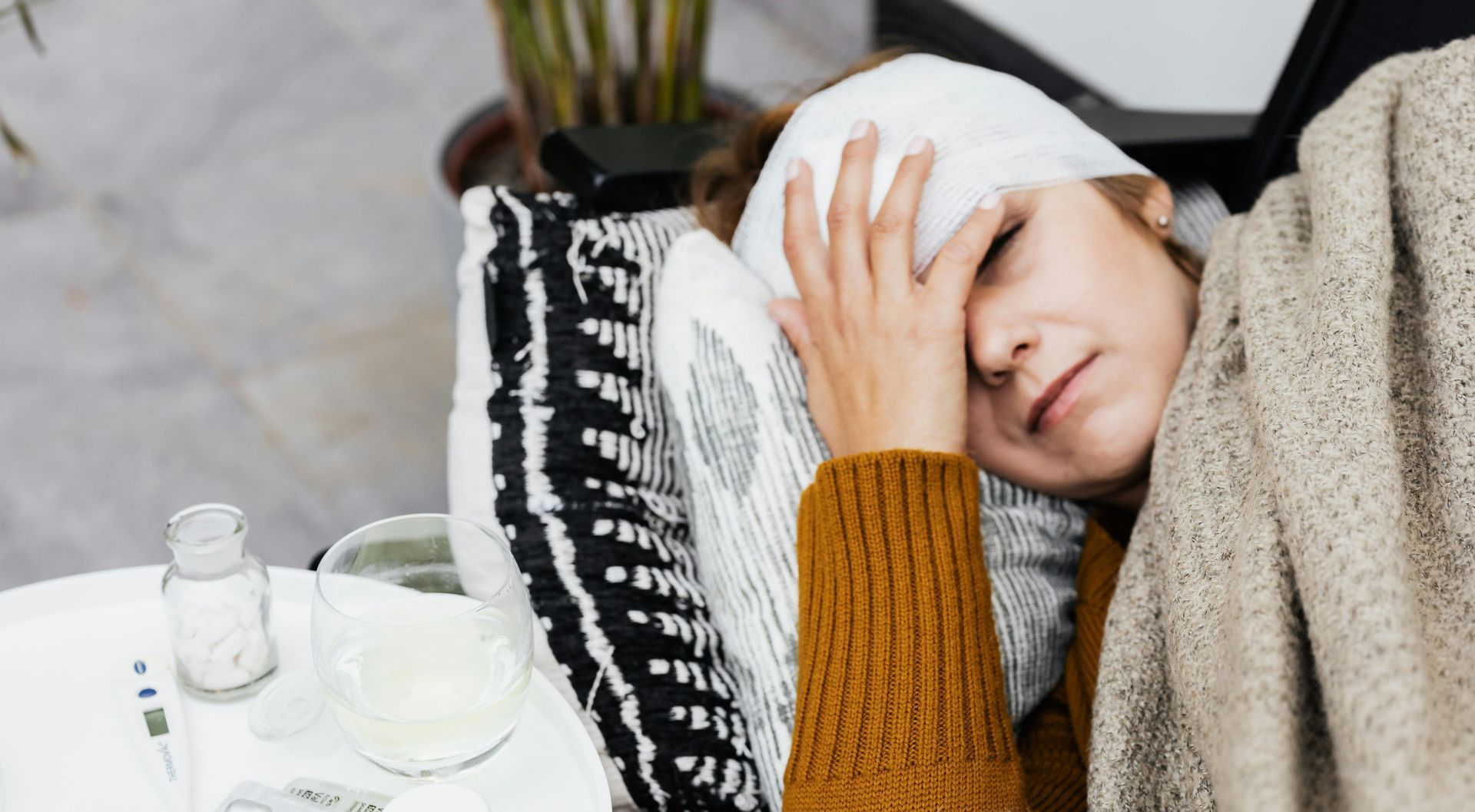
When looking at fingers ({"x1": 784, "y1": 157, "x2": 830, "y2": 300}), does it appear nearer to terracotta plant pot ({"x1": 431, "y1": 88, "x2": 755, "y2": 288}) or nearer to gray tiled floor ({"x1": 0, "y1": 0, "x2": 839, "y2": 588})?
gray tiled floor ({"x1": 0, "y1": 0, "x2": 839, "y2": 588})

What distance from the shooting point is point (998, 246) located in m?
0.95

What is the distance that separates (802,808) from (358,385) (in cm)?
130

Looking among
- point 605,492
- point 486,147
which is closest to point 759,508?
point 605,492

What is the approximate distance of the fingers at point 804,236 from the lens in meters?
0.95

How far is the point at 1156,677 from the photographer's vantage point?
2.50 feet

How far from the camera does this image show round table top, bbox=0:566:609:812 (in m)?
0.69

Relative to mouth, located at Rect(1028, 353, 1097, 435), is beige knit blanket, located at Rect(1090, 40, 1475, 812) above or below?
above

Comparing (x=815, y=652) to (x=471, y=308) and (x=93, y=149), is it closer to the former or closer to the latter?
(x=471, y=308)

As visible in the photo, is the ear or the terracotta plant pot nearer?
the ear

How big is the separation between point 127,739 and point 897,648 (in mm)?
483

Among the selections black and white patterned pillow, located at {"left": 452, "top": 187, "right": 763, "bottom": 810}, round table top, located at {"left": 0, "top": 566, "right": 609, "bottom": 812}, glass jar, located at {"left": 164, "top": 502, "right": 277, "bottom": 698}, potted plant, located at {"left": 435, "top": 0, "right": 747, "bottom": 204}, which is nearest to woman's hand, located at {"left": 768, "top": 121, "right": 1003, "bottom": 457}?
black and white patterned pillow, located at {"left": 452, "top": 187, "right": 763, "bottom": 810}

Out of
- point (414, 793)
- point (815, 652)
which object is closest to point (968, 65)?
point (815, 652)

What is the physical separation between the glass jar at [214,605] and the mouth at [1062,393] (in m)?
0.56

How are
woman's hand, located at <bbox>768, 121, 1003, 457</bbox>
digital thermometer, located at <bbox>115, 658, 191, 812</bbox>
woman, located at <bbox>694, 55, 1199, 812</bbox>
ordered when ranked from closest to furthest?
1. digital thermometer, located at <bbox>115, 658, 191, 812</bbox>
2. woman, located at <bbox>694, 55, 1199, 812</bbox>
3. woman's hand, located at <bbox>768, 121, 1003, 457</bbox>
